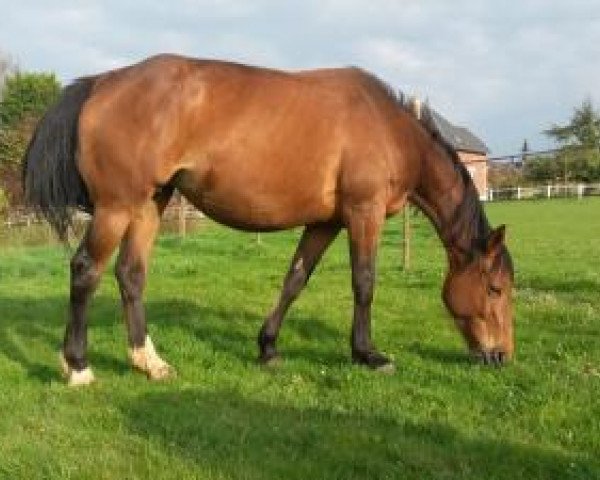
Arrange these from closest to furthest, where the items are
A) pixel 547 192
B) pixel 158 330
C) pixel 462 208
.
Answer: pixel 462 208, pixel 158 330, pixel 547 192

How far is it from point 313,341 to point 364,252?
4.44 ft

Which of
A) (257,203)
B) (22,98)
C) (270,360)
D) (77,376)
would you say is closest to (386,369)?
(270,360)

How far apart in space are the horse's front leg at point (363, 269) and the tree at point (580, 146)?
68.2m

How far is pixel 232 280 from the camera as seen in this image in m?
12.6

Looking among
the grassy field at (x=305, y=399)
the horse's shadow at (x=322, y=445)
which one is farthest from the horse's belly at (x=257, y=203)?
the horse's shadow at (x=322, y=445)

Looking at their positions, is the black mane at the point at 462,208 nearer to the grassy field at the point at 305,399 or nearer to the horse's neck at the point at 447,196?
the horse's neck at the point at 447,196

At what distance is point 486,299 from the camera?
6.67 meters

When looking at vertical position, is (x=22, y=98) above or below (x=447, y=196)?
above

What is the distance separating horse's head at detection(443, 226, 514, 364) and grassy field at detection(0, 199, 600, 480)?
289 mm

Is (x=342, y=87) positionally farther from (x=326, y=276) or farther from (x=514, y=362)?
(x=326, y=276)

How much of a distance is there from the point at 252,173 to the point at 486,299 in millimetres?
2204

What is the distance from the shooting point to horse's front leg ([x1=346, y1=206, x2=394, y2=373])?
21.4ft

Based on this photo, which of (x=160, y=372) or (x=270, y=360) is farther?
(x=270, y=360)

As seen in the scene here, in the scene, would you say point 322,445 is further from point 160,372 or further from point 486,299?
point 486,299
